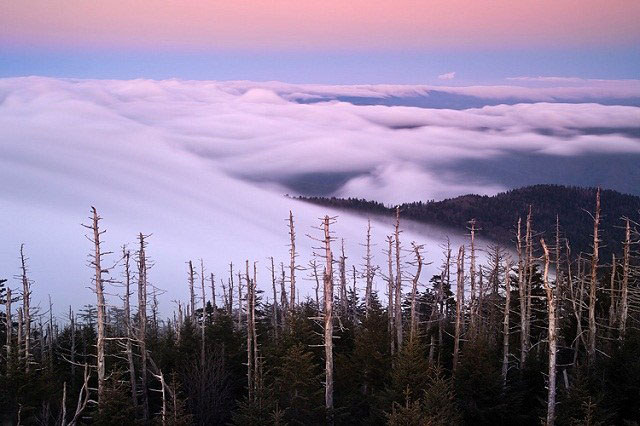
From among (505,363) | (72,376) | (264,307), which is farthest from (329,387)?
(264,307)

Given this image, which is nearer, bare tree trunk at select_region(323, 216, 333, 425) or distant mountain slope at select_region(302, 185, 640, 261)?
bare tree trunk at select_region(323, 216, 333, 425)

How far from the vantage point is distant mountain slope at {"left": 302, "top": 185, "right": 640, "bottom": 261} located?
537ft

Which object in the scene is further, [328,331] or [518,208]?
[518,208]

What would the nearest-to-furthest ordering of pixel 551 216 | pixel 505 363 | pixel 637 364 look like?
pixel 637 364, pixel 505 363, pixel 551 216

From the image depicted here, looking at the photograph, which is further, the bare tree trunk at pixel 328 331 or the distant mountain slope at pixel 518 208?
the distant mountain slope at pixel 518 208

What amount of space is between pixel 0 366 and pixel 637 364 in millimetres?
27679

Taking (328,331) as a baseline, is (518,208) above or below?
above

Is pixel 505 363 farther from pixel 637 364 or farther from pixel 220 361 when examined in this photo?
pixel 220 361

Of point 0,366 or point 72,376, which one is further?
point 72,376

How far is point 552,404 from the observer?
64.6ft

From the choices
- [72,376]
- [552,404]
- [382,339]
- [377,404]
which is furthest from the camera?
[72,376]

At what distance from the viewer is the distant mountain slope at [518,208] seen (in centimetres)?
16362

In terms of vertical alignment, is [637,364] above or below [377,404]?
above

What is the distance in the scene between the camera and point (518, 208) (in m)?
178
